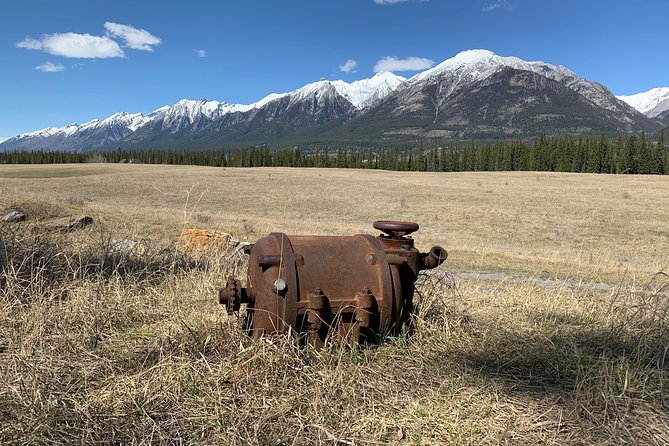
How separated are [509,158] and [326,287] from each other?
346 feet

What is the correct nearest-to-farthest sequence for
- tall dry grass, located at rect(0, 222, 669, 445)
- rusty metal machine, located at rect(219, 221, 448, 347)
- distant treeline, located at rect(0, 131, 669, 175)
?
tall dry grass, located at rect(0, 222, 669, 445) < rusty metal machine, located at rect(219, 221, 448, 347) < distant treeline, located at rect(0, 131, 669, 175)

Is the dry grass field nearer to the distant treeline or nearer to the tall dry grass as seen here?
the tall dry grass

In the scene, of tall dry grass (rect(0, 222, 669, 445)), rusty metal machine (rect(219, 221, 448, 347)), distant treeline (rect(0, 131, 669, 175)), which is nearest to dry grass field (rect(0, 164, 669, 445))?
tall dry grass (rect(0, 222, 669, 445))

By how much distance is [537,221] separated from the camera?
25.6 metres

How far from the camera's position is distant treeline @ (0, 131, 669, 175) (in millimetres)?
84625

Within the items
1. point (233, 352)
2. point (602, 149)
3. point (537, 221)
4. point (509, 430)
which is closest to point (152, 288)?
point (233, 352)

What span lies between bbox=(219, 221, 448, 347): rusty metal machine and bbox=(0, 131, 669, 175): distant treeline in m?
97.8

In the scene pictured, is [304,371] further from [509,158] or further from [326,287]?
[509,158]

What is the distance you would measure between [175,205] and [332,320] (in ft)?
88.5

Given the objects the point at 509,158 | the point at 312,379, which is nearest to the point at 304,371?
the point at 312,379

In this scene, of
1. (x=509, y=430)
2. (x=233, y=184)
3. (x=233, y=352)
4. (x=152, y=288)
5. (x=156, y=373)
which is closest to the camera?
(x=509, y=430)

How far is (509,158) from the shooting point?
10019cm

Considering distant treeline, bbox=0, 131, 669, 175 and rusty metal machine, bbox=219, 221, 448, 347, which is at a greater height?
distant treeline, bbox=0, 131, 669, 175

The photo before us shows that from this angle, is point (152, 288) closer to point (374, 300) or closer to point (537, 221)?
point (374, 300)
